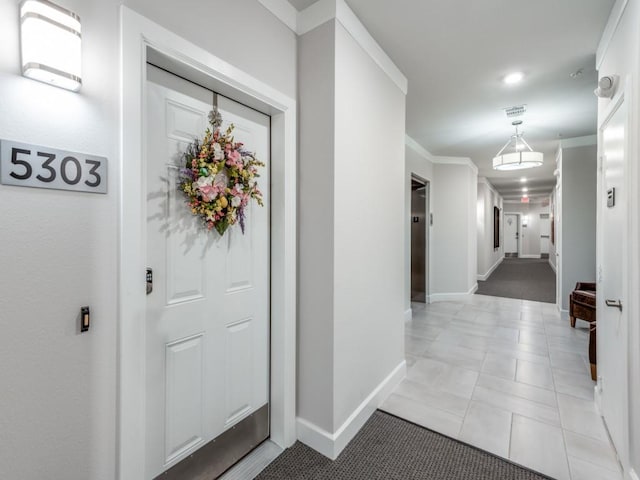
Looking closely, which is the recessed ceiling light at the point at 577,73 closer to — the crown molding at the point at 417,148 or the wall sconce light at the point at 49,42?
the crown molding at the point at 417,148

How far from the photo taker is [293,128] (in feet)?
6.49

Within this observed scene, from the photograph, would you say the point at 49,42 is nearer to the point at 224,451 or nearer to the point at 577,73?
the point at 224,451

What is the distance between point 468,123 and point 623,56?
94.5 inches

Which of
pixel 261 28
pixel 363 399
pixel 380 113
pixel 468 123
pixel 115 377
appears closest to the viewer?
pixel 115 377

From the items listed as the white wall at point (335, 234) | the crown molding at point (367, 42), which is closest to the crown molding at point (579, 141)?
the crown molding at point (367, 42)

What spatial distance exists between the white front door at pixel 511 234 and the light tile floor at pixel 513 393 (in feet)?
37.9

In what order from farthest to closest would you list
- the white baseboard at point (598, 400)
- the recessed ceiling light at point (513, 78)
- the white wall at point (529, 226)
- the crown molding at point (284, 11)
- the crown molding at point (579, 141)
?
1. the white wall at point (529, 226)
2. the crown molding at point (579, 141)
3. the recessed ceiling light at point (513, 78)
4. the white baseboard at point (598, 400)
5. the crown molding at point (284, 11)

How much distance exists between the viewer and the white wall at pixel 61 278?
92 cm

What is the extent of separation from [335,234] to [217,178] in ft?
2.49

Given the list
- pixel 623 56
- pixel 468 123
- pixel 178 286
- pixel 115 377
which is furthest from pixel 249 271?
pixel 468 123

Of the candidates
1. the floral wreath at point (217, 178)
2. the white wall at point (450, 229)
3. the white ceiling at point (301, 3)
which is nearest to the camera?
the floral wreath at point (217, 178)

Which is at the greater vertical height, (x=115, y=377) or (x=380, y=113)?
(x=380, y=113)

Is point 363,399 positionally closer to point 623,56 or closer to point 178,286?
point 178,286

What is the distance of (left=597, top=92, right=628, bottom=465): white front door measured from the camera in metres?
1.71
